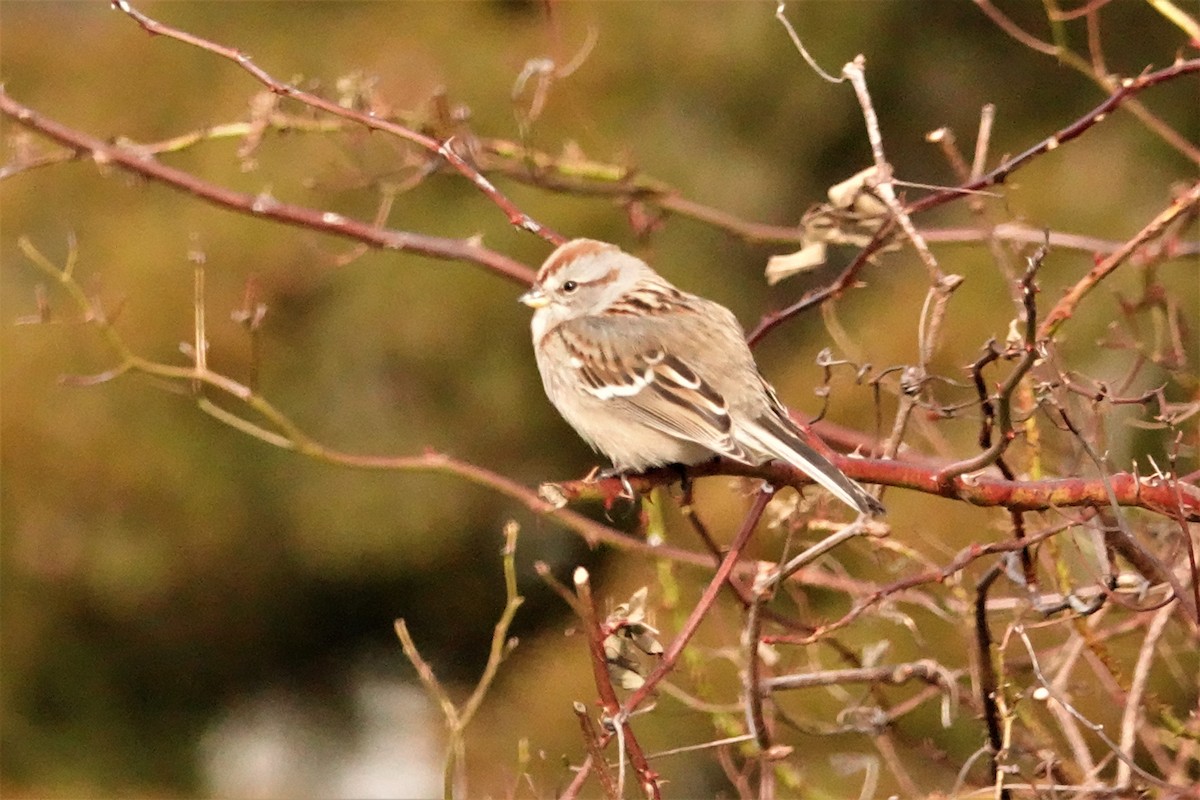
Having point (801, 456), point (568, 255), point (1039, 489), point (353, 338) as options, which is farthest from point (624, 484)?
point (353, 338)

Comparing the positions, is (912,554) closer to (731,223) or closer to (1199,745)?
(1199,745)

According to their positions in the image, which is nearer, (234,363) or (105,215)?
(234,363)

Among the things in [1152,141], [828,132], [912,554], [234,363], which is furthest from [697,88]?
[912,554]

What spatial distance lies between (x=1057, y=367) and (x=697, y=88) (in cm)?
431

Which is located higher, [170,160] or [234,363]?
[170,160]

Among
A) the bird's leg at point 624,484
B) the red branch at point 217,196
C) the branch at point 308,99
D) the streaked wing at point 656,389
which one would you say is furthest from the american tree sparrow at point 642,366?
the branch at point 308,99

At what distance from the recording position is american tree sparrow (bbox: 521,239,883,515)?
235cm

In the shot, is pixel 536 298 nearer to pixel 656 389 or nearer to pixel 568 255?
pixel 568 255

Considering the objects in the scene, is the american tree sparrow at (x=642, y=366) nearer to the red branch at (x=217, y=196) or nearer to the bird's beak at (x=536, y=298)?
the bird's beak at (x=536, y=298)

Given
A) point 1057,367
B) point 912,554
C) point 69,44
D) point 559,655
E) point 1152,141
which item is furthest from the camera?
point 69,44

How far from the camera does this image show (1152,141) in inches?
205

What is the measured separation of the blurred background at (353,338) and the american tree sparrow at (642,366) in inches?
92.4

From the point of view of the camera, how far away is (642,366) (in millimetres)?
2607

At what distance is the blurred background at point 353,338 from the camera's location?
535 centimetres
